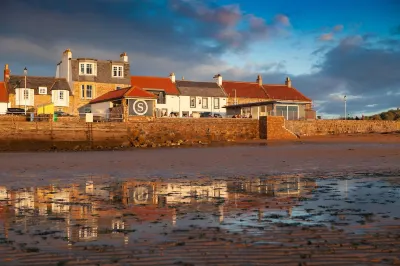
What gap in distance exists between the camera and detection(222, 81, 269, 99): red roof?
256 ft

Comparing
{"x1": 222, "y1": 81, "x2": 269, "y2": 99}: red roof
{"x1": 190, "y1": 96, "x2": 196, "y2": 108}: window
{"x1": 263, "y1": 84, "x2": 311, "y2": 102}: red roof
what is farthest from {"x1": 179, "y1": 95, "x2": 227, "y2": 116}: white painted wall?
{"x1": 263, "y1": 84, "x2": 311, "y2": 102}: red roof

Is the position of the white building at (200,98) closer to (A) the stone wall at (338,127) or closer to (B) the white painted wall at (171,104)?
(B) the white painted wall at (171,104)

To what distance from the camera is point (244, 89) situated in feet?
264

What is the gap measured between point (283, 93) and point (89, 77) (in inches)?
1380

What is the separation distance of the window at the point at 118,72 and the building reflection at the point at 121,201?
5377 cm

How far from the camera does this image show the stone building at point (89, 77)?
64875 mm

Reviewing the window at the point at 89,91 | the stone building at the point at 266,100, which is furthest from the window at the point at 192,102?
the window at the point at 89,91

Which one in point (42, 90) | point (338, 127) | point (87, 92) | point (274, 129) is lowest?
point (274, 129)

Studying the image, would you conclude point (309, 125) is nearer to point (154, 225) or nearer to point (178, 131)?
point (178, 131)

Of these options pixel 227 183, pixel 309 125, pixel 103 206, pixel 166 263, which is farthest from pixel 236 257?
pixel 309 125

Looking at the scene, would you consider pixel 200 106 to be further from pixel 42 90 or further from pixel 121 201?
pixel 121 201

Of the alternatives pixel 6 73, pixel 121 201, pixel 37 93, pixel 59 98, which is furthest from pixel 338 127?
pixel 121 201

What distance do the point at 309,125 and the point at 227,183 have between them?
175 ft

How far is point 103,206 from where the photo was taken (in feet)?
33.3
